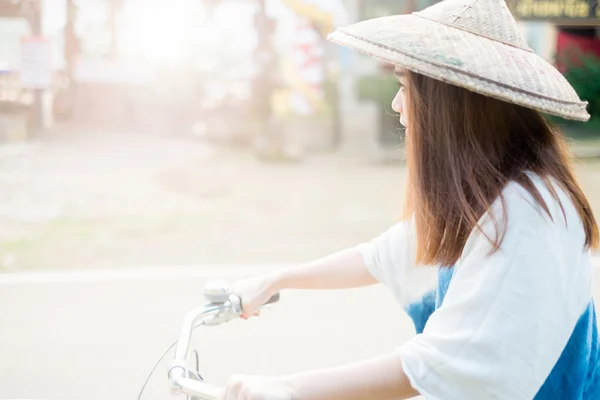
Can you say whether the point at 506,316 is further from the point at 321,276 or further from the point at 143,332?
the point at 143,332

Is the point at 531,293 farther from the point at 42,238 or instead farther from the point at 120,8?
the point at 120,8

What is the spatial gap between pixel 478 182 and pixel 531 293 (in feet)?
0.57

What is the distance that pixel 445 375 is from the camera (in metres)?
0.89

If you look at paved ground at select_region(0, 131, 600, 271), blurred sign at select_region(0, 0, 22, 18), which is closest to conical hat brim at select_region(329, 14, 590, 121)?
paved ground at select_region(0, 131, 600, 271)

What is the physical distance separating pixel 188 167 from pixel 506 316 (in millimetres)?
5763

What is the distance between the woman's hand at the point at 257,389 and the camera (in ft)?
2.89

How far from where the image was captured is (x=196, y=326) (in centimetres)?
124

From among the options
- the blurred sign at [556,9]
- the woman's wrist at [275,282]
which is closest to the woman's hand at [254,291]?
the woman's wrist at [275,282]

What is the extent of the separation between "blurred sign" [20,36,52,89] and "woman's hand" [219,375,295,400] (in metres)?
5.14

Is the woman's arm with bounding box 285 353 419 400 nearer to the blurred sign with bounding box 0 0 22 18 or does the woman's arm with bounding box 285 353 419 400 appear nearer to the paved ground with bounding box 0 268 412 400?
the paved ground with bounding box 0 268 412 400

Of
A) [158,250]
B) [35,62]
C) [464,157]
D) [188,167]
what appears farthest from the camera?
[188,167]

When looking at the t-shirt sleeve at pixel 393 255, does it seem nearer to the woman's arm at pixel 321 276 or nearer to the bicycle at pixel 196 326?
the woman's arm at pixel 321 276

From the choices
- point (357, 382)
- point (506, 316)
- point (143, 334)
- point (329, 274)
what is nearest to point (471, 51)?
→ point (506, 316)

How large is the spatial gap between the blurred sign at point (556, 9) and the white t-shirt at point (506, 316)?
6402 mm
